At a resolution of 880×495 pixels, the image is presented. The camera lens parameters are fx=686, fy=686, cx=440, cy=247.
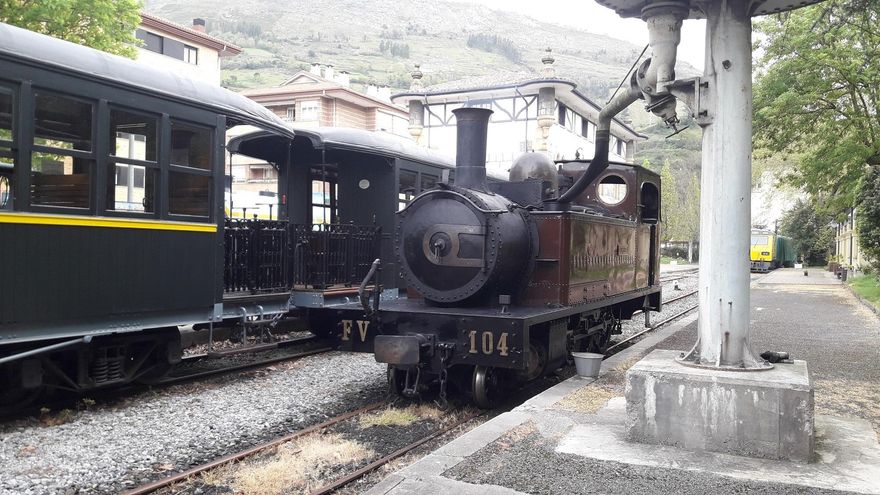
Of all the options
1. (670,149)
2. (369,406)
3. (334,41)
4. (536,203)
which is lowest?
(369,406)

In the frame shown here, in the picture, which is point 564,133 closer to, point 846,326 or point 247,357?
point 846,326

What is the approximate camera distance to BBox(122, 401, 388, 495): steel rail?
4.67 m

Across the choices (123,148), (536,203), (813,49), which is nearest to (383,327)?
(536,203)

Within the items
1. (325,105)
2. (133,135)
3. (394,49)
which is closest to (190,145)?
(133,135)

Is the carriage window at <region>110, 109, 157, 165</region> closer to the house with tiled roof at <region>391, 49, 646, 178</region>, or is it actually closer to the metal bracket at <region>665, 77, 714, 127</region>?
the metal bracket at <region>665, 77, 714, 127</region>

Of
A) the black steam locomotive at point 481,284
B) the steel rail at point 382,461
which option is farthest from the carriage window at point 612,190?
→ the steel rail at point 382,461

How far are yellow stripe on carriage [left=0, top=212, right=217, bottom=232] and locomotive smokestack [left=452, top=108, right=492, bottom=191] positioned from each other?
292cm

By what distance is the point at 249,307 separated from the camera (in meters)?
8.66

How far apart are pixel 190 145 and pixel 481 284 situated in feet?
11.9

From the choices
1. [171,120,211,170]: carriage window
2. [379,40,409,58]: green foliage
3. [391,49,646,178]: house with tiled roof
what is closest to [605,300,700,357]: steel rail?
[171,120,211,170]: carriage window

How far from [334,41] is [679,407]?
592 ft

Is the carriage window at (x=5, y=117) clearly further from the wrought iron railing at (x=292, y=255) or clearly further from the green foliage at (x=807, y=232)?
the green foliage at (x=807, y=232)

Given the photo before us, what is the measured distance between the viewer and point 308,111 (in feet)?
134

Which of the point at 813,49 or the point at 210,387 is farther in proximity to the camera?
the point at 813,49
